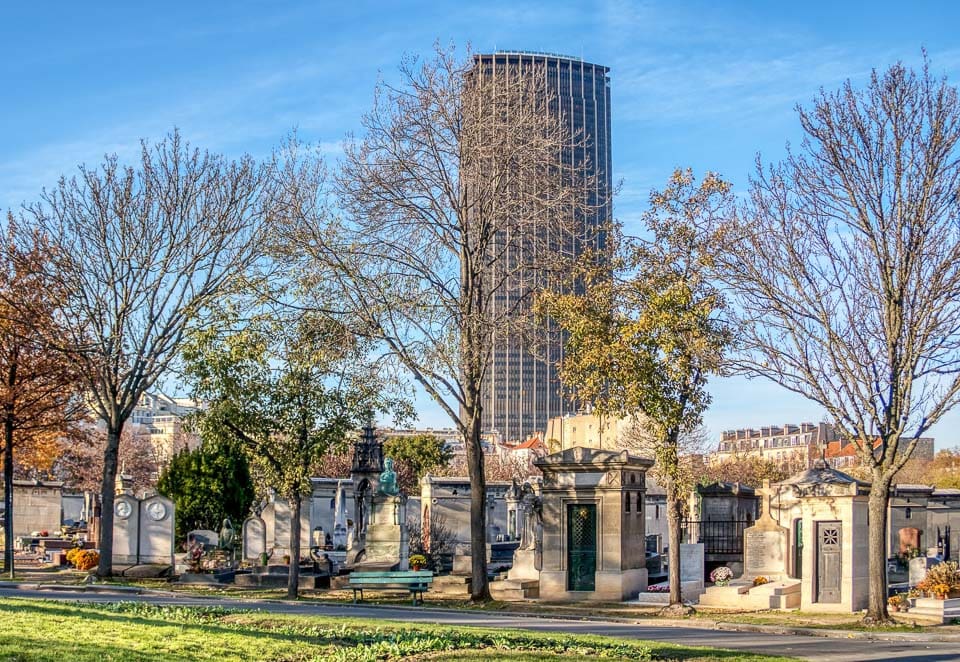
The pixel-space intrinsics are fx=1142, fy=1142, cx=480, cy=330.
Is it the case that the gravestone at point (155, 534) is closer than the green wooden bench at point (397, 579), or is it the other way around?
the green wooden bench at point (397, 579)

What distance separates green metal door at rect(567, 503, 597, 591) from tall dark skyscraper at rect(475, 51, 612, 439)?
293 centimetres

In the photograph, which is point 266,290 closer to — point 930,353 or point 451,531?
point 930,353

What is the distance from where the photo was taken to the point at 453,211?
27938 mm

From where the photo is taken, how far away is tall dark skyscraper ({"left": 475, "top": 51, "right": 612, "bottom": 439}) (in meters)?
29.0

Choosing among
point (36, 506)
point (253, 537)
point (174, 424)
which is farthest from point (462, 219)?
point (174, 424)

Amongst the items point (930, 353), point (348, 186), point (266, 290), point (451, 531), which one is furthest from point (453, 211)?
point (451, 531)

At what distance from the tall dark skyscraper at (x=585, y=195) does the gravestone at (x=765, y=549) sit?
19.9ft

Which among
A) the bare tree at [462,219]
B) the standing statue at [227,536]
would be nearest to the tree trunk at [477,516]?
the bare tree at [462,219]

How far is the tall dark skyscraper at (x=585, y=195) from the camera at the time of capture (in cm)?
2903

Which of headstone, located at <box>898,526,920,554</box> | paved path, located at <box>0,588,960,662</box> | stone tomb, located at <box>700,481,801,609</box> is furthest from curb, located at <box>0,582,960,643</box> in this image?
headstone, located at <box>898,526,920,554</box>

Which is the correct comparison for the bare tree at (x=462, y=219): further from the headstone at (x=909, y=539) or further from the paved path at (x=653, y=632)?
the headstone at (x=909, y=539)

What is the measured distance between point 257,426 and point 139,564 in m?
8.80

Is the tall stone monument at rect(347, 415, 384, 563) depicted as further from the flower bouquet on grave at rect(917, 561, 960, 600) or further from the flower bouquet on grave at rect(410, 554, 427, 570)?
the flower bouquet on grave at rect(917, 561, 960, 600)

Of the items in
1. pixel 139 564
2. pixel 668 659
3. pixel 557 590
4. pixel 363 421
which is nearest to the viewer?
pixel 668 659
